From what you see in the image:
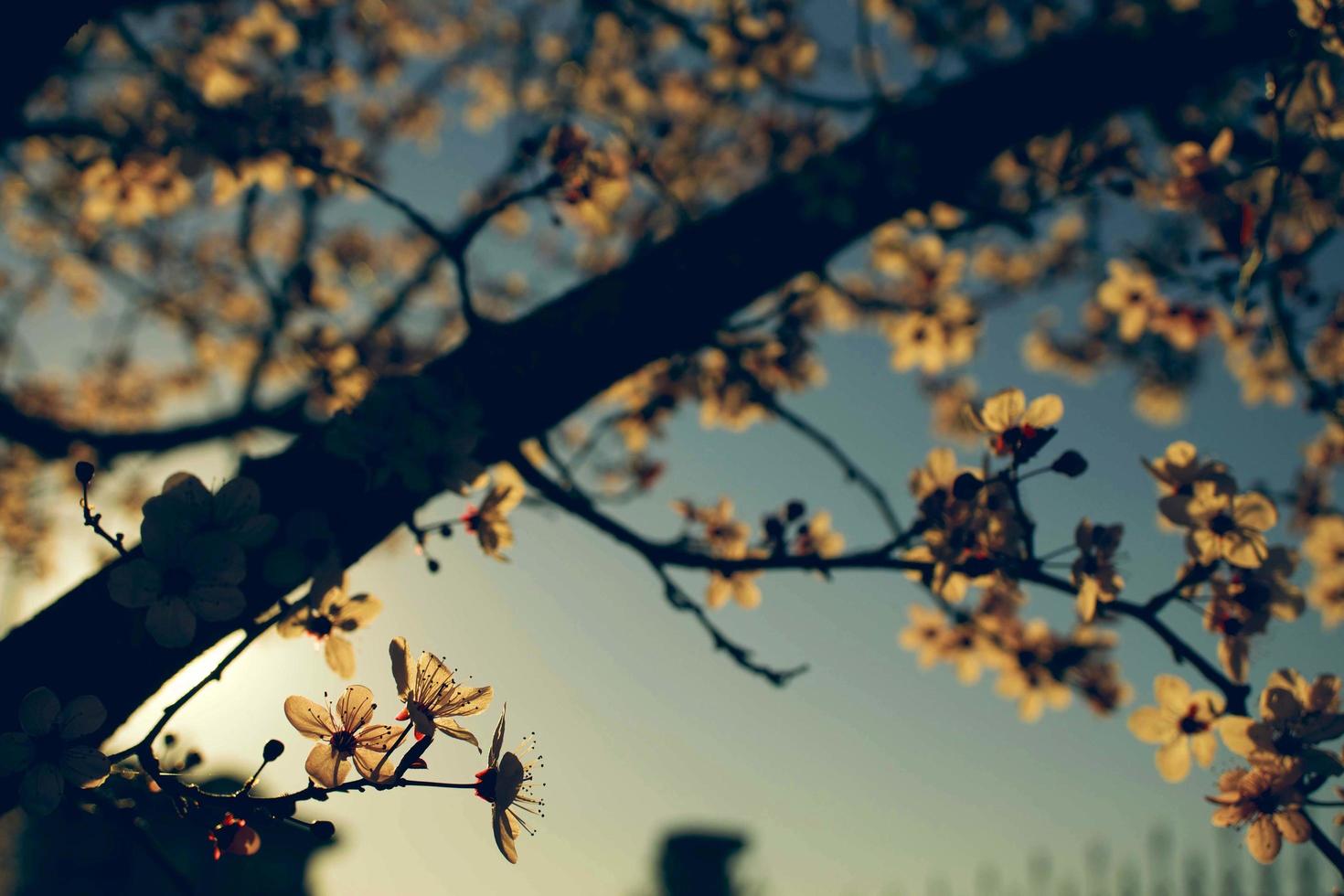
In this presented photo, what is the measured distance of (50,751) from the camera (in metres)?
1.42

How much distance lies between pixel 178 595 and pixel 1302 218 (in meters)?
3.83

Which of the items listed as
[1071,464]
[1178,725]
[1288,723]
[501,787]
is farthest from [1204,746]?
[501,787]

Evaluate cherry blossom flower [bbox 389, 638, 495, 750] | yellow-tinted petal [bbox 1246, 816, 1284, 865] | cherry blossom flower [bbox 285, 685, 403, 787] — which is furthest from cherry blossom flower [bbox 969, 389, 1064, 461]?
cherry blossom flower [bbox 285, 685, 403, 787]

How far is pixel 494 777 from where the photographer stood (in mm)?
1465

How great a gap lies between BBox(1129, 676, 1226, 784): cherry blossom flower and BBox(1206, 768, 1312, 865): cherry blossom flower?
0.26 metres

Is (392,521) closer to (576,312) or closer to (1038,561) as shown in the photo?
(576,312)

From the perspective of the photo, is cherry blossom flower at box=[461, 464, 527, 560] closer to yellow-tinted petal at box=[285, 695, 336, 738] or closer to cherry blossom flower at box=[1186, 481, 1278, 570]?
yellow-tinted petal at box=[285, 695, 336, 738]

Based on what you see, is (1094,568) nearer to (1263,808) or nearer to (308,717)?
(1263,808)

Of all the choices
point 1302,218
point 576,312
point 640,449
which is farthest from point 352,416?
point 1302,218

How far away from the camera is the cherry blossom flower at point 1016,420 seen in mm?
1933

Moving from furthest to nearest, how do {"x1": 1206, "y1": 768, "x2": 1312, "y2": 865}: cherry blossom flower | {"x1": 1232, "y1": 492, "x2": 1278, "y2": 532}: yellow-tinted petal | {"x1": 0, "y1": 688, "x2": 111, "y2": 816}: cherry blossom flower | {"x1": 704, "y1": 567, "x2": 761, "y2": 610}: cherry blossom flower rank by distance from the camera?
{"x1": 704, "y1": 567, "x2": 761, "y2": 610}: cherry blossom flower
{"x1": 1232, "y1": 492, "x2": 1278, "y2": 532}: yellow-tinted petal
{"x1": 1206, "y1": 768, "x2": 1312, "y2": 865}: cherry blossom flower
{"x1": 0, "y1": 688, "x2": 111, "y2": 816}: cherry blossom flower

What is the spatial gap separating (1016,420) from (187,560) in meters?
1.87

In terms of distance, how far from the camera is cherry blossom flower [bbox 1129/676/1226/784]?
6.71 feet

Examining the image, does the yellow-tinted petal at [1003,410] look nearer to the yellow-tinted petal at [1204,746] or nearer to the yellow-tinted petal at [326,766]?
the yellow-tinted petal at [1204,746]
